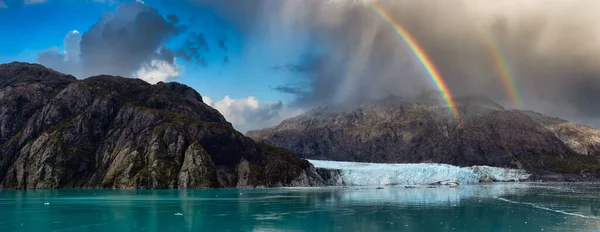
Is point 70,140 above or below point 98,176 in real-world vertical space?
above

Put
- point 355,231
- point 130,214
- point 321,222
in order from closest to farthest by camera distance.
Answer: point 355,231 < point 321,222 < point 130,214

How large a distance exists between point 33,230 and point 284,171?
144874 mm

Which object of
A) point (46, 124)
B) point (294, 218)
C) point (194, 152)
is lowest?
point (294, 218)

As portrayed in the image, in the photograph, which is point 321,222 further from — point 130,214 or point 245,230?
point 130,214

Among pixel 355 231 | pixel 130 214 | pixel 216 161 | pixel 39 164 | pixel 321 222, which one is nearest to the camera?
pixel 355 231

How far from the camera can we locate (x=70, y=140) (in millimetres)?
187750

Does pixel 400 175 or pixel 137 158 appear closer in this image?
pixel 137 158

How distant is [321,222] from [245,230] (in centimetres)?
947

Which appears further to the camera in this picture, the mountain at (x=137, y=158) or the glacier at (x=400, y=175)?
the glacier at (x=400, y=175)

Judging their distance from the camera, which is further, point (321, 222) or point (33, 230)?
point (321, 222)

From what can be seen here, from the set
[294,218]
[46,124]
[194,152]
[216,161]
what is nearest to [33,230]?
[294,218]

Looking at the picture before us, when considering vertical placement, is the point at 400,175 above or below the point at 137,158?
below

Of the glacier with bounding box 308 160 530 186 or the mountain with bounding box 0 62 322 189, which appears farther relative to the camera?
Answer: the glacier with bounding box 308 160 530 186

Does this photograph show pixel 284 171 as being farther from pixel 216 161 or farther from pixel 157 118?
pixel 157 118
